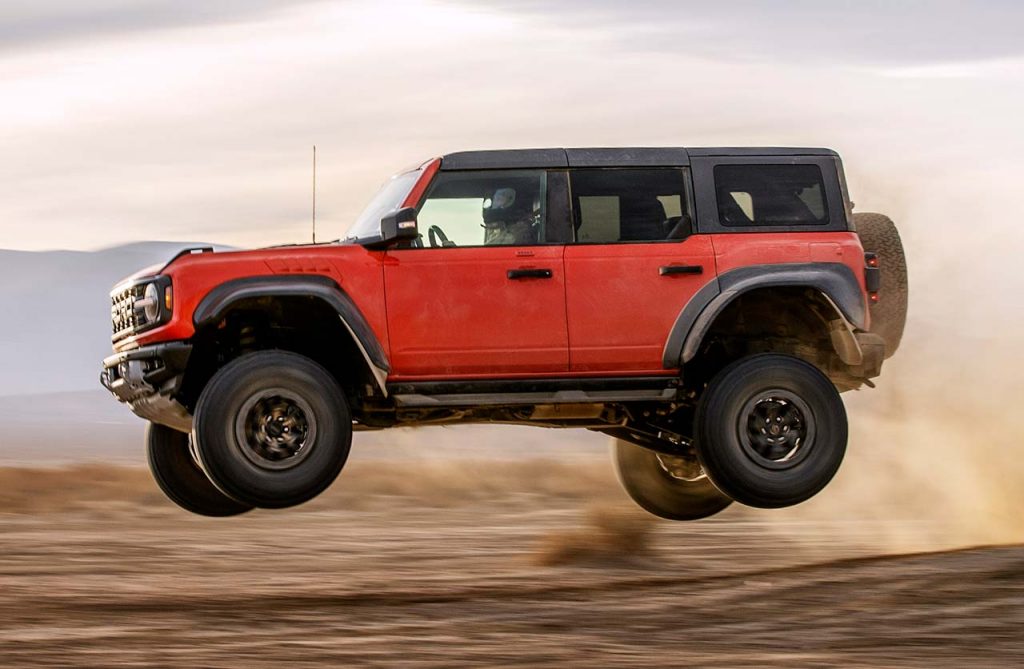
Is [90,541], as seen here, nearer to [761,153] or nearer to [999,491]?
[999,491]

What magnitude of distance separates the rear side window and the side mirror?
6.63ft

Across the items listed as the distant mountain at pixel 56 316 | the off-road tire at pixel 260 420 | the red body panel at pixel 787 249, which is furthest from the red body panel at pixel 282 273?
the distant mountain at pixel 56 316

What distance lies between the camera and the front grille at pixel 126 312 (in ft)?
31.0

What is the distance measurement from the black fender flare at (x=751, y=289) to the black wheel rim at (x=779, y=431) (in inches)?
24.4

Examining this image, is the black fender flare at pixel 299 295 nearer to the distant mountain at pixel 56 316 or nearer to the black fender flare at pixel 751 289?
the black fender flare at pixel 751 289

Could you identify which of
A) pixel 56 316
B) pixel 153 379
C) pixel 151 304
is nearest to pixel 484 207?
pixel 151 304

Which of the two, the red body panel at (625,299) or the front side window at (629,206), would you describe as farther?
the front side window at (629,206)

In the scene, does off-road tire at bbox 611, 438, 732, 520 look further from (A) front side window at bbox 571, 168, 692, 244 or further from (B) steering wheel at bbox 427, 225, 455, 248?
(B) steering wheel at bbox 427, 225, 455, 248

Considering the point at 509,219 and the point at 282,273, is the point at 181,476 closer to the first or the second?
the point at 282,273

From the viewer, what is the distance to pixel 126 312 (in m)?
9.66

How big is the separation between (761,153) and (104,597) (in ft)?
24.6

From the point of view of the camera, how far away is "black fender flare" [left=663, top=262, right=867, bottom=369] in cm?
941

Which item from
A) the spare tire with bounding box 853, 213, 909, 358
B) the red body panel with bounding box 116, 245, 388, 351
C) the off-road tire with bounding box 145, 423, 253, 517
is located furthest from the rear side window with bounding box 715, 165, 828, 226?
the off-road tire with bounding box 145, 423, 253, 517

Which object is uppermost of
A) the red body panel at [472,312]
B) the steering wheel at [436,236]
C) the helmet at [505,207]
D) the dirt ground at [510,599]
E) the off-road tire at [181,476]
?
the helmet at [505,207]
